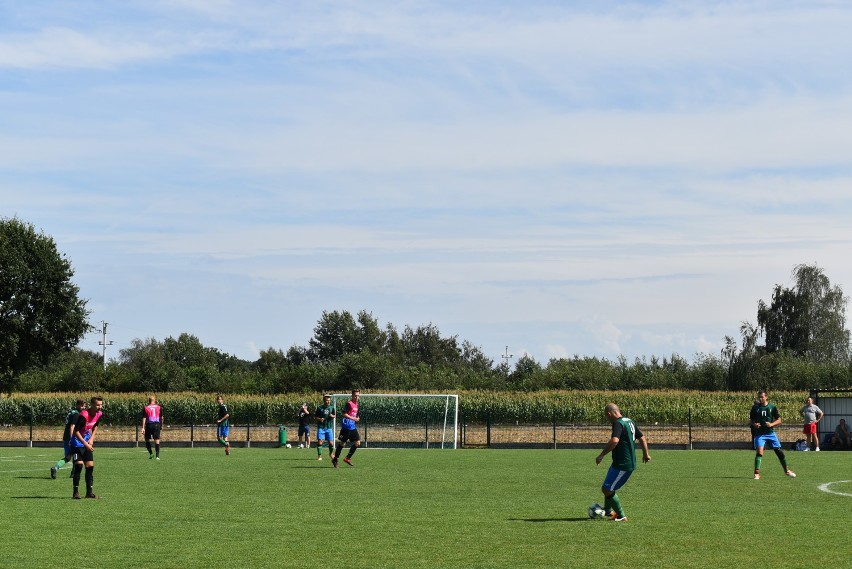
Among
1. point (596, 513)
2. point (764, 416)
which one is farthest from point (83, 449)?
point (764, 416)

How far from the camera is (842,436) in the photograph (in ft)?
144

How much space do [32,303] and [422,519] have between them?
60.0 m

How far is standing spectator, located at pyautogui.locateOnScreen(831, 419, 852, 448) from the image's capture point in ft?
144

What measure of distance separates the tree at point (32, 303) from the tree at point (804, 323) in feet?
202

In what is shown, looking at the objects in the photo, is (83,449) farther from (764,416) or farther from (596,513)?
(764,416)

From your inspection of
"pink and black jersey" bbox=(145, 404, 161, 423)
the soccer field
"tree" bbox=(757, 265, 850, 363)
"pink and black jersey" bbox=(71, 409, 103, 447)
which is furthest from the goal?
"tree" bbox=(757, 265, 850, 363)

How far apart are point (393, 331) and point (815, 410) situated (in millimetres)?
109995

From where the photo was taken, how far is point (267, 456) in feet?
132

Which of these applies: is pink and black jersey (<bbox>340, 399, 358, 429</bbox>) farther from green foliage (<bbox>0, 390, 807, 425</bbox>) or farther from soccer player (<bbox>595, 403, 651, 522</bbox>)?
green foliage (<bbox>0, 390, 807, 425</bbox>)

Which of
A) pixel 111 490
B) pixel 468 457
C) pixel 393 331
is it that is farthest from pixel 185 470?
pixel 393 331

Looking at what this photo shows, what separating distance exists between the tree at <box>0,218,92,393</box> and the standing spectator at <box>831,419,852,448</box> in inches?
1904

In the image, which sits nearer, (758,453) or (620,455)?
(620,455)

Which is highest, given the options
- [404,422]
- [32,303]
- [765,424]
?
[32,303]

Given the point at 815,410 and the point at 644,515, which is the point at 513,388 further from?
the point at 644,515
